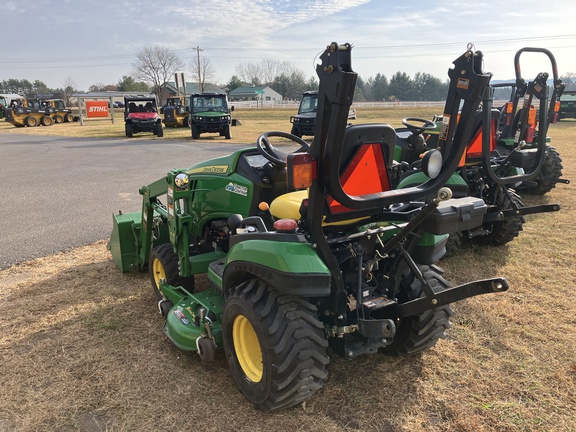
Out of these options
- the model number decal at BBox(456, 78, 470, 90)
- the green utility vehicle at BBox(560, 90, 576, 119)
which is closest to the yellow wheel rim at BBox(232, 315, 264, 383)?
the model number decal at BBox(456, 78, 470, 90)

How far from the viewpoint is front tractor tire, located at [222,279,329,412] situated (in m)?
2.33

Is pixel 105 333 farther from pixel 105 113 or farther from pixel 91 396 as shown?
pixel 105 113

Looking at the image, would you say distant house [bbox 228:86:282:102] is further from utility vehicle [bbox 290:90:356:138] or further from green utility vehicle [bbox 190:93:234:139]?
utility vehicle [bbox 290:90:356:138]

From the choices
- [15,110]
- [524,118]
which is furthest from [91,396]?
[15,110]

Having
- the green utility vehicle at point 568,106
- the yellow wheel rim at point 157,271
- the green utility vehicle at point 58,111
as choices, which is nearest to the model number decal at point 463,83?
the yellow wheel rim at point 157,271

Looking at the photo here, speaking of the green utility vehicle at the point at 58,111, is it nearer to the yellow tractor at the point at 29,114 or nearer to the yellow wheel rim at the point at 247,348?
the yellow tractor at the point at 29,114

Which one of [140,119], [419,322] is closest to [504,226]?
[419,322]

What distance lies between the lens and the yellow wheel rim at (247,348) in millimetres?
2680

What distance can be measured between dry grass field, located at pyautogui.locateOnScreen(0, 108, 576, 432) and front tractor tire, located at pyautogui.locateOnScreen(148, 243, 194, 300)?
7.9 inches

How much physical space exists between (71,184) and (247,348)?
8331 millimetres

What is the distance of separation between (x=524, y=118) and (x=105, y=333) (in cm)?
518

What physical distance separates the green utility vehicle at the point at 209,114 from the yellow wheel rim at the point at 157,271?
15668 millimetres

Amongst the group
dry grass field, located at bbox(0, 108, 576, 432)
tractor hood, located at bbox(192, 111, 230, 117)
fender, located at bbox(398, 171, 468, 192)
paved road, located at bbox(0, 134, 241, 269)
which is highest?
tractor hood, located at bbox(192, 111, 230, 117)

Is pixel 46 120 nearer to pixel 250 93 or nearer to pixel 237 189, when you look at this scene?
pixel 237 189
